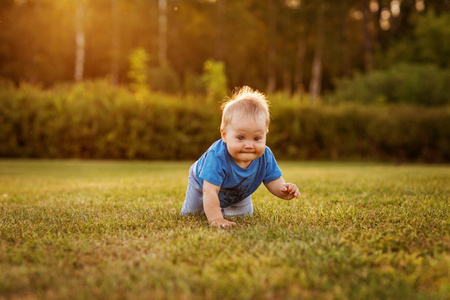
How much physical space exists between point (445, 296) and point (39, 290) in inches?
68.3

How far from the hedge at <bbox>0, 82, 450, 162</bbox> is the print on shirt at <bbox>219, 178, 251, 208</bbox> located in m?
10.5

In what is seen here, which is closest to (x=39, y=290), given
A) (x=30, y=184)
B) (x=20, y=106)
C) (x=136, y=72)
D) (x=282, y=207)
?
(x=282, y=207)

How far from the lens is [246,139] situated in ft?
9.79

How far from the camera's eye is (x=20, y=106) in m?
12.9

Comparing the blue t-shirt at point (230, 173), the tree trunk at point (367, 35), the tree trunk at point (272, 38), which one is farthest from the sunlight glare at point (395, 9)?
the blue t-shirt at point (230, 173)

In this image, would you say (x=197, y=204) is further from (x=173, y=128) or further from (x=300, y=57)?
(x=300, y=57)

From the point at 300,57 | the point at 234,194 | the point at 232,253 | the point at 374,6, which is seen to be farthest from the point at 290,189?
the point at 374,6

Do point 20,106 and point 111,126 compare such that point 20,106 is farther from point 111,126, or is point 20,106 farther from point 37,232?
point 37,232

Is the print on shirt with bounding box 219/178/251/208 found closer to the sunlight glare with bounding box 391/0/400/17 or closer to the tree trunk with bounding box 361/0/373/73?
the tree trunk with bounding box 361/0/373/73

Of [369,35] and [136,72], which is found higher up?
[369,35]

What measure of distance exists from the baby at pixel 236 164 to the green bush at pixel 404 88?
19.8 m

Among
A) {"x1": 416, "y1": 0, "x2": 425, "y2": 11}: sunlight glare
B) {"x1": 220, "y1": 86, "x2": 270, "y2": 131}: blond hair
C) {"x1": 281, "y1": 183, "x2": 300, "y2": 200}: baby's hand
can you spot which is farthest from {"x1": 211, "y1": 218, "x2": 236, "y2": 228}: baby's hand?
{"x1": 416, "y1": 0, "x2": 425, "y2": 11}: sunlight glare

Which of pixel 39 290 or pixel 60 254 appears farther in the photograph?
pixel 60 254

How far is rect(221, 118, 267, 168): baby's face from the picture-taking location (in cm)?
295
